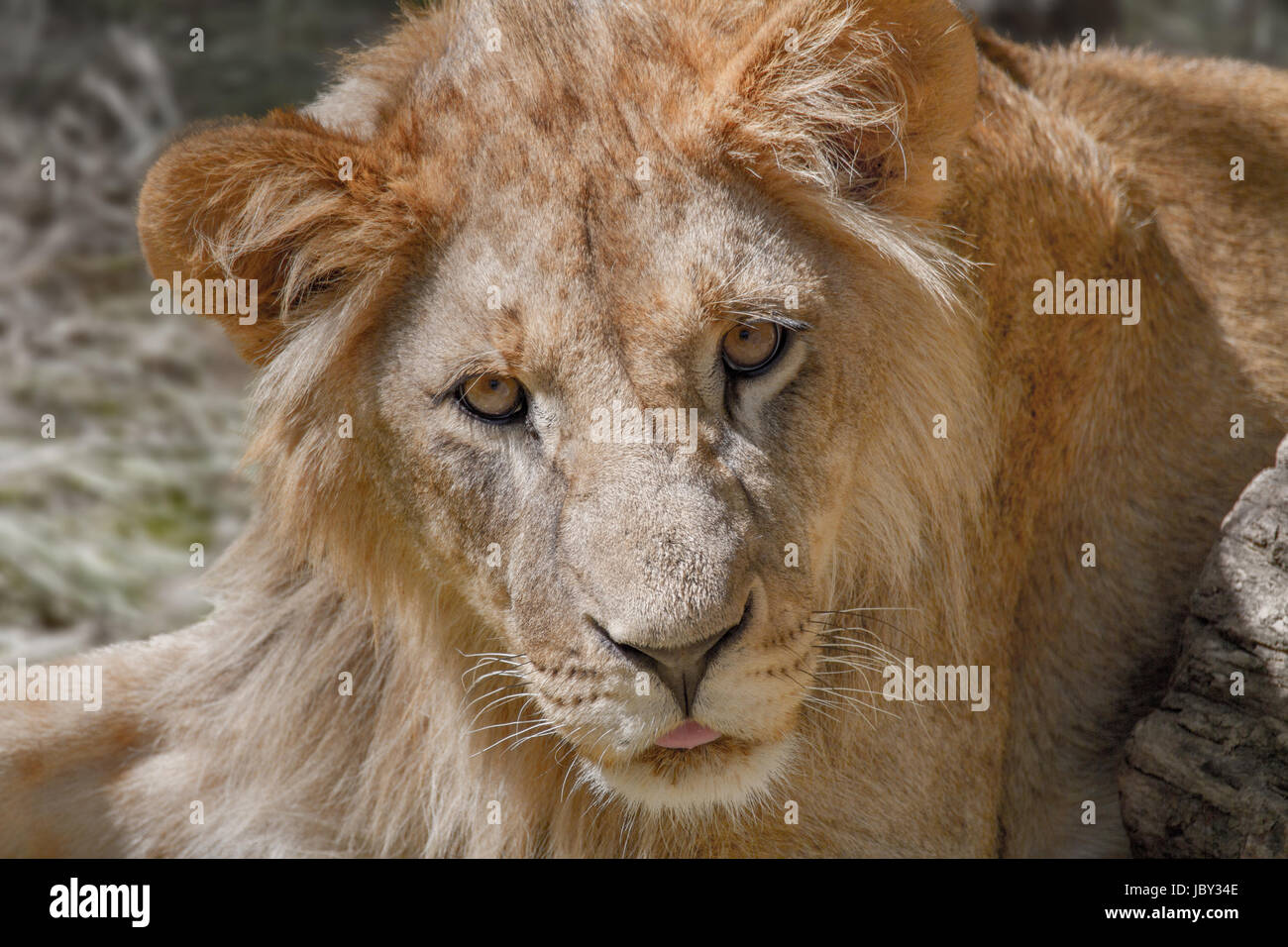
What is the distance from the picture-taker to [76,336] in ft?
24.2

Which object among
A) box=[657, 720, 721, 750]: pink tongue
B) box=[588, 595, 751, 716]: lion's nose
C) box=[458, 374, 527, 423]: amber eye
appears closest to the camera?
box=[588, 595, 751, 716]: lion's nose

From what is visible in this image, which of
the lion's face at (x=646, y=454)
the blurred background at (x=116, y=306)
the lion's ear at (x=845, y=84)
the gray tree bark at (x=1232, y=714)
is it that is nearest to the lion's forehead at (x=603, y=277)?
the lion's face at (x=646, y=454)

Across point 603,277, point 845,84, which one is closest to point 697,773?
point 603,277

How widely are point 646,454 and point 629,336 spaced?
10.1 inches

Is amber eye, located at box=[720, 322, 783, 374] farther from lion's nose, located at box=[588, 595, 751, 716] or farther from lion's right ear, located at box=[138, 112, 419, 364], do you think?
lion's right ear, located at box=[138, 112, 419, 364]

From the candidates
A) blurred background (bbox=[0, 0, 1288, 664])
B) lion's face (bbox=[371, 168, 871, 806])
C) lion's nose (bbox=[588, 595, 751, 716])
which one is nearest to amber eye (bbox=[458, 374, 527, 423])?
lion's face (bbox=[371, 168, 871, 806])

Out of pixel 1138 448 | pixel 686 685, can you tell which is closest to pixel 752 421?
pixel 686 685

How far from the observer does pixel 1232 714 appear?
3596 mm

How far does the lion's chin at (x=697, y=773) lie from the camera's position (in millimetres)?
3088

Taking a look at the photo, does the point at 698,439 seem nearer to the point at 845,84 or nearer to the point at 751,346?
the point at 751,346

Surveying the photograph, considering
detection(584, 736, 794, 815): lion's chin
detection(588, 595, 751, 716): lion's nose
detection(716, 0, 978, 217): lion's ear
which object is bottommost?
detection(584, 736, 794, 815): lion's chin

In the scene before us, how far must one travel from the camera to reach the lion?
312 cm

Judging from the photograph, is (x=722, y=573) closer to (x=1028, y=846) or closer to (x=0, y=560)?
(x=1028, y=846)

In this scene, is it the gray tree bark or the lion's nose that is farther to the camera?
the gray tree bark
